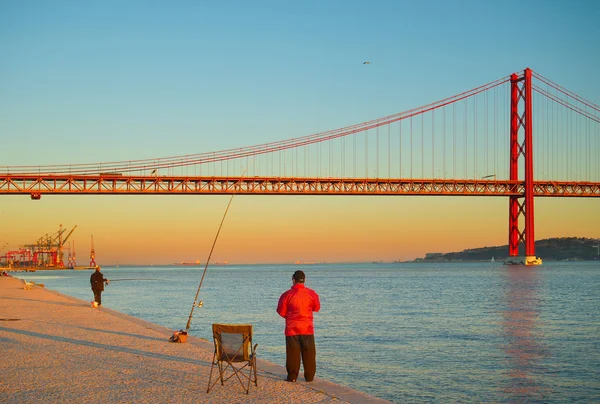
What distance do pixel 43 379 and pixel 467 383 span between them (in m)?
5.98

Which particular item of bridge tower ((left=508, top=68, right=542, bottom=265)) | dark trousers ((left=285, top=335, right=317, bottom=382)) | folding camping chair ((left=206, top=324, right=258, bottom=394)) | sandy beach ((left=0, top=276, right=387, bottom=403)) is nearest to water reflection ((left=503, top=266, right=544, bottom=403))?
dark trousers ((left=285, top=335, right=317, bottom=382))

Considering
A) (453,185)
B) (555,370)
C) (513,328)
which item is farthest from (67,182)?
(555,370)

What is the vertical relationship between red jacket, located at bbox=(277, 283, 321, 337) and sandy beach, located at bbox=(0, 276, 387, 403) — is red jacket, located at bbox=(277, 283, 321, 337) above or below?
above

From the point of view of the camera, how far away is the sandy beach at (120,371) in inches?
321

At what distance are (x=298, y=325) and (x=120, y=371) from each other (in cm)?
244

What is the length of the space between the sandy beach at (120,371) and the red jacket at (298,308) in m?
0.63

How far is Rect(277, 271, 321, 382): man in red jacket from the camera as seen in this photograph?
29.8 ft

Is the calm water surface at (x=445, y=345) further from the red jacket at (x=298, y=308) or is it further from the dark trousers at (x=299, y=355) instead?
the red jacket at (x=298, y=308)

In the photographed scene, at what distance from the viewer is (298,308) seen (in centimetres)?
906

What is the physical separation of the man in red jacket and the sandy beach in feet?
0.67

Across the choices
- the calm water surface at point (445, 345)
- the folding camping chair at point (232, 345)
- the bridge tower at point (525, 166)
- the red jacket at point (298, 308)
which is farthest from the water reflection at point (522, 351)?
the bridge tower at point (525, 166)

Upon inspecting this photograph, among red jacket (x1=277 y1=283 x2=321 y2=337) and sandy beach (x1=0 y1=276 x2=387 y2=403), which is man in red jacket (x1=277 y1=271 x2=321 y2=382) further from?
sandy beach (x1=0 y1=276 x2=387 y2=403)

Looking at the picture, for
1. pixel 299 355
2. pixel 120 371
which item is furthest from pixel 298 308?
pixel 120 371

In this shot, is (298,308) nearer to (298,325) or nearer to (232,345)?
(298,325)
